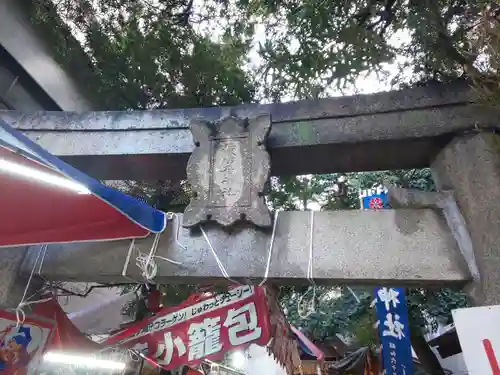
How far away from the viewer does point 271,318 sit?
4.13 metres

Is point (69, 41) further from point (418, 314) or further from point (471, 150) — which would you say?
point (418, 314)

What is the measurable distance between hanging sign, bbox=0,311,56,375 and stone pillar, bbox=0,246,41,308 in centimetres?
42

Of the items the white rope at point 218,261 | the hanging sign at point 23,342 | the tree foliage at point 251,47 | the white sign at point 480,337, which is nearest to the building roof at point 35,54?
the tree foliage at point 251,47

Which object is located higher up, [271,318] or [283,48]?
[283,48]

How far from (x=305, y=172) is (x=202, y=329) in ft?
6.13

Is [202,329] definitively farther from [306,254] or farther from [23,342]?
[23,342]

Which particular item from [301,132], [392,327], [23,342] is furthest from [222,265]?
[392,327]

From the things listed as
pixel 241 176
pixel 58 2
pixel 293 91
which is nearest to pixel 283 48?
pixel 293 91

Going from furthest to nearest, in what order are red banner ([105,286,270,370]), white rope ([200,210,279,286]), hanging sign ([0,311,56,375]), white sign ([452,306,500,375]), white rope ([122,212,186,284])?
hanging sign ([0,311,56,375]) → red banner ([105,286,270,370]) → white rope ([122,212,186,284]) → white rope ([200,210,279,286]) → white sign ([452,306,500,375])

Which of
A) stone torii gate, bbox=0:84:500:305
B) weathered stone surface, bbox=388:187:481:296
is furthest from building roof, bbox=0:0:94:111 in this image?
weathered stone surface, bbox=388:187:481:296

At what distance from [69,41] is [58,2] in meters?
0.51

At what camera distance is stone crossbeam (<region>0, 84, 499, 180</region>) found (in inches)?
144

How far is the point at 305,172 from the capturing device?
4.15 metres

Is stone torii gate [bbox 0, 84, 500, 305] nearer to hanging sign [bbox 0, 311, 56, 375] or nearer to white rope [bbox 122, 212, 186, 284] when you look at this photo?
white rope [bbox 122, 212, 186, 284]
